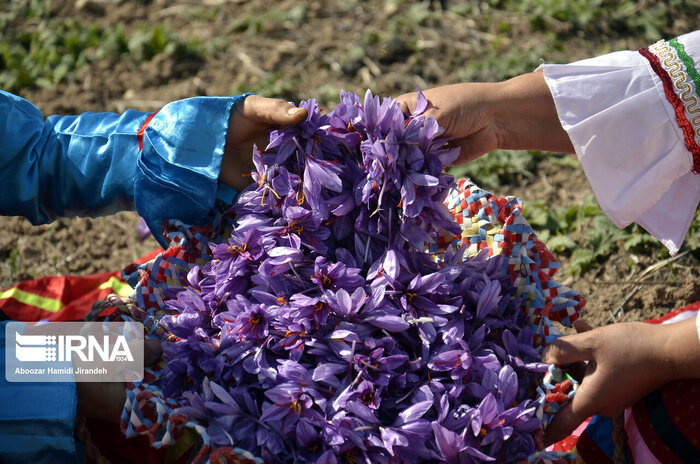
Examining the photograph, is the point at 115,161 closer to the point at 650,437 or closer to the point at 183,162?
the point at 183,162

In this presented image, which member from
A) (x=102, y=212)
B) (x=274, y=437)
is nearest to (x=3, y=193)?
(x=102, y=212)

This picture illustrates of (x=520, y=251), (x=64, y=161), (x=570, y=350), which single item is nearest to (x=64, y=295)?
(x=64, y=161)

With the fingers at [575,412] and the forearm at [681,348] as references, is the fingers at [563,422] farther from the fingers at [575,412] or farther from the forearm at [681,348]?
the forearm at [681,348]

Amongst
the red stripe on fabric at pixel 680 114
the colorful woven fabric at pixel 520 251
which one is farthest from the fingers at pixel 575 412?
the red stripe on fabric at pixel 680 114

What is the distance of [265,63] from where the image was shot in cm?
373

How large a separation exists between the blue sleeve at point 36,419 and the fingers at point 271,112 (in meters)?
0.77

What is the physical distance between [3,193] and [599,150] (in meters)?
1.62

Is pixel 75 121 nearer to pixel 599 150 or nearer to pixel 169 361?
pixel 169 361

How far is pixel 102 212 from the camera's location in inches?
79.8

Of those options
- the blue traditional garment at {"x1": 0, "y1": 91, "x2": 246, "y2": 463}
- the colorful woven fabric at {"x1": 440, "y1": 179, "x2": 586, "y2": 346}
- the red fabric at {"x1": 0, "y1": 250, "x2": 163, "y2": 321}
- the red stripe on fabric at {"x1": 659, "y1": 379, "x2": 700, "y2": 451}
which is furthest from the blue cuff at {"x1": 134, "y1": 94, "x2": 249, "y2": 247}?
the red stripe on fabric at {"x1": 659, "y1": 379, "x2": 700, "y2": 451}

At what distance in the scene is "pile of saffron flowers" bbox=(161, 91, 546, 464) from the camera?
1.45 meters

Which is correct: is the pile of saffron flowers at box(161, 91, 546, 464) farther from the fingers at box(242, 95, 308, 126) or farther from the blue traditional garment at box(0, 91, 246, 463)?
the blue traditional garment at box(0, 91, 246, 463)

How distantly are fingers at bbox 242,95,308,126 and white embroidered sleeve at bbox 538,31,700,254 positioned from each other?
28.7 inches

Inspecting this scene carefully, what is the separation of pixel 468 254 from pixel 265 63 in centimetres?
223
